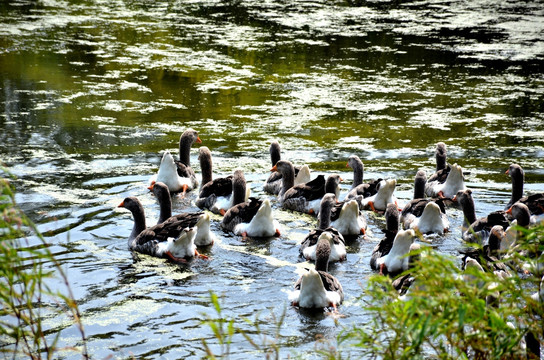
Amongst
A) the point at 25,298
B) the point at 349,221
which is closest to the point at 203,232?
the point at 349,221

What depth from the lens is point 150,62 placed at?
20438 millimetres

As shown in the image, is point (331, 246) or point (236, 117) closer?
point (331, 246)

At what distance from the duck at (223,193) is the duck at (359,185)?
170 centimetres

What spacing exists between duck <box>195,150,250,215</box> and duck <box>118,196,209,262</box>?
1.49 meters

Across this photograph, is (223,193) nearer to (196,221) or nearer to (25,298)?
(196,221)

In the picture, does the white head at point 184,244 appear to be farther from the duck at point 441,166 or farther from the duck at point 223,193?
the duck at point 441,166

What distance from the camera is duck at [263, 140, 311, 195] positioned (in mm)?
12347

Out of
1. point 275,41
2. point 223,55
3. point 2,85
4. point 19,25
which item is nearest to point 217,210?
point 2,85

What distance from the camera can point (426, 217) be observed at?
10.2 m

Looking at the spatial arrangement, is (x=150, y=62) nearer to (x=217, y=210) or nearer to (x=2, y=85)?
(x=2, y=85)

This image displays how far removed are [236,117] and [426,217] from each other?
23.0 feet

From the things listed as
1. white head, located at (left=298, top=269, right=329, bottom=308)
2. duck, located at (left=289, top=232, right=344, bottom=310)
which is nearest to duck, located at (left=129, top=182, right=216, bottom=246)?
duck, located at (left=289, top=232, right=344, bottom=310)

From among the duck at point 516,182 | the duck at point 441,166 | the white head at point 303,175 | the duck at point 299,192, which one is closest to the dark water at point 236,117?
the duck at point 299,192

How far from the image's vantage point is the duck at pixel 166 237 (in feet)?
30.9
